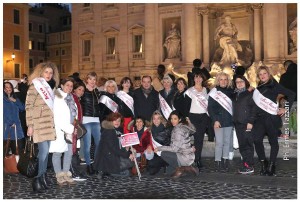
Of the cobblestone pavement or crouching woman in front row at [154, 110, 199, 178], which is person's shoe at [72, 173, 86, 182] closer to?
the cobblestone pavement

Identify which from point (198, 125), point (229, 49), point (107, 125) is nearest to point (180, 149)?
point (198, 125)

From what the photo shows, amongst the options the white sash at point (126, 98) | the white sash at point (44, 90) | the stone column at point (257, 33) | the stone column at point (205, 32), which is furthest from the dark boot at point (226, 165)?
the stone column at point (205, 32)

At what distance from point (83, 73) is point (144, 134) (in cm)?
2628

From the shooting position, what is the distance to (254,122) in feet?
28.1

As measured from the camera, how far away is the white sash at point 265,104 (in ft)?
27.2

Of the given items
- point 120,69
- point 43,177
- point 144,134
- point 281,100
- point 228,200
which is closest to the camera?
point 228,200

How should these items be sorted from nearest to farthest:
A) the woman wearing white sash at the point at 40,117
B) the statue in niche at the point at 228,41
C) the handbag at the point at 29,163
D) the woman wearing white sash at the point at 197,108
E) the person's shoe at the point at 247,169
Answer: the woman wearing white sash at the point at 40,117, the handbag at the point at 29,163, the person's shoe at the point at 247,169, the woman wearing white sash at the point at 197,108, the statue in niche at the point at 228,41

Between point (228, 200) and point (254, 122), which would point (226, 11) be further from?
point (228, 200)

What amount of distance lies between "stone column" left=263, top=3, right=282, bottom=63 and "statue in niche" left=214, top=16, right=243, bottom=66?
152cm

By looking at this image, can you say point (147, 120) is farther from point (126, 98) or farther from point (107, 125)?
point (107, 125)

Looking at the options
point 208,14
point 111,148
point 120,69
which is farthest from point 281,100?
point 120,69

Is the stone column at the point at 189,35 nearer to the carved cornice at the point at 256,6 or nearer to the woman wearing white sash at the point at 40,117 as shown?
the carved cornice at the point at 256,6

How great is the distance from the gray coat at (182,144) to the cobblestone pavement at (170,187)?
375 millimetres

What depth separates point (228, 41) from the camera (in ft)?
80.7
